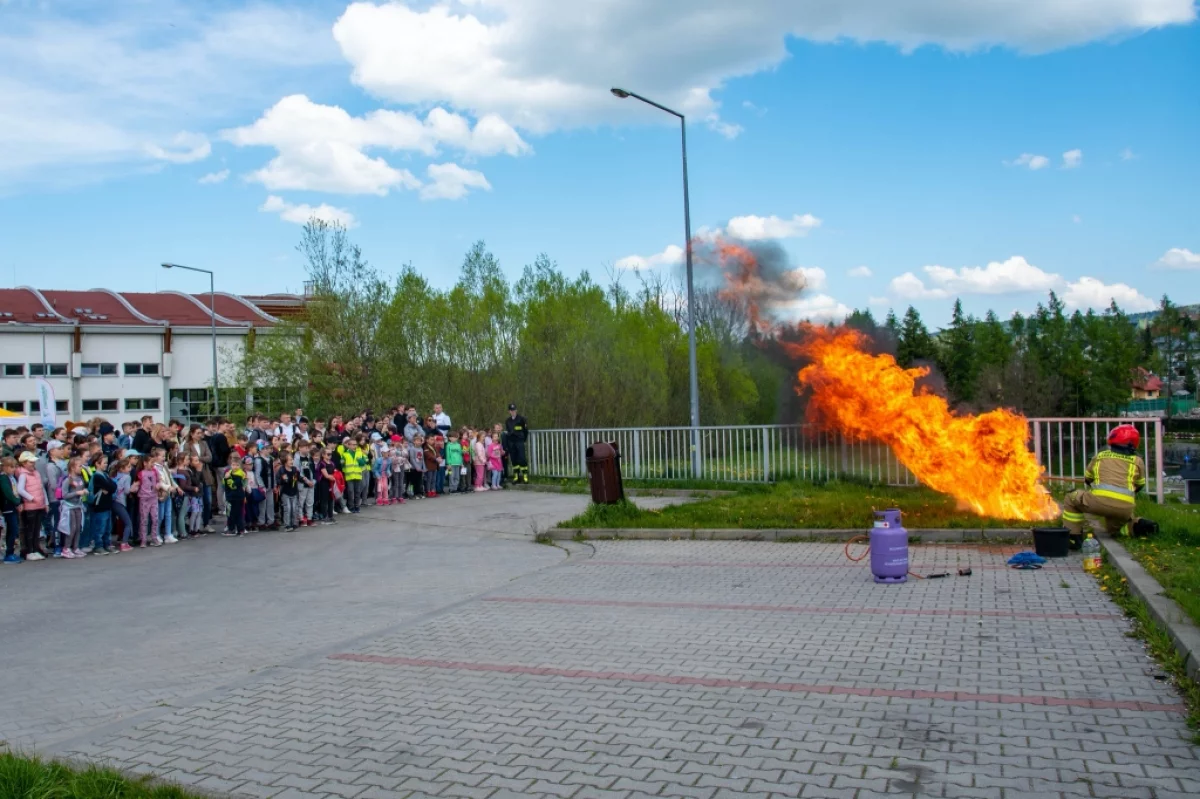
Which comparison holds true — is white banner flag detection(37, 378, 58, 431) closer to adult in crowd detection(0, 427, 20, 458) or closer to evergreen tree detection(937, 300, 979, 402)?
adult in crowd detection(0, 427, 20, 458)

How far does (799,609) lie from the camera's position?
9.09 metres

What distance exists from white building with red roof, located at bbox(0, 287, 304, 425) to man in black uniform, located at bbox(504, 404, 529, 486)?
31747mm

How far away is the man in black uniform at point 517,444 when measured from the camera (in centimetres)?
2438

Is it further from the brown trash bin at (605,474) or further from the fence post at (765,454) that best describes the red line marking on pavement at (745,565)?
the fence post at (765,454)

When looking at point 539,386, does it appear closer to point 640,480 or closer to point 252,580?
point 640,480

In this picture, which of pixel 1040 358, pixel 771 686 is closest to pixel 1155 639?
pixel 771 686

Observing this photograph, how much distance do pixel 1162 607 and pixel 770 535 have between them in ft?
21.9

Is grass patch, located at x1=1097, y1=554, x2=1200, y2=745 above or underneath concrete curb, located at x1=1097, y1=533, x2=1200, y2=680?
underneath

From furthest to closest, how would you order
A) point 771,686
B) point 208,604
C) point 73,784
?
point 208,604 → point 771,686 → point 73,784

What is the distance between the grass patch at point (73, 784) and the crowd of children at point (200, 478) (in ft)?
33.8

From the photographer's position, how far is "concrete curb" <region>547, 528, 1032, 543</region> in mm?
12625

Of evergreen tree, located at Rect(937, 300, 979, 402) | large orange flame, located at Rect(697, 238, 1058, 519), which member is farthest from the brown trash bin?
evergreen tree, located at Rect(937, 300, 979, 402)

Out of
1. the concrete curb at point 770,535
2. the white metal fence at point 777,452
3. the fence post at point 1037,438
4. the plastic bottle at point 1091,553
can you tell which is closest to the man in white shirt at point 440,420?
the white metal fence at point 777,452

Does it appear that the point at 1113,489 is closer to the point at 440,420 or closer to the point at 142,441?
the point at 142,441
